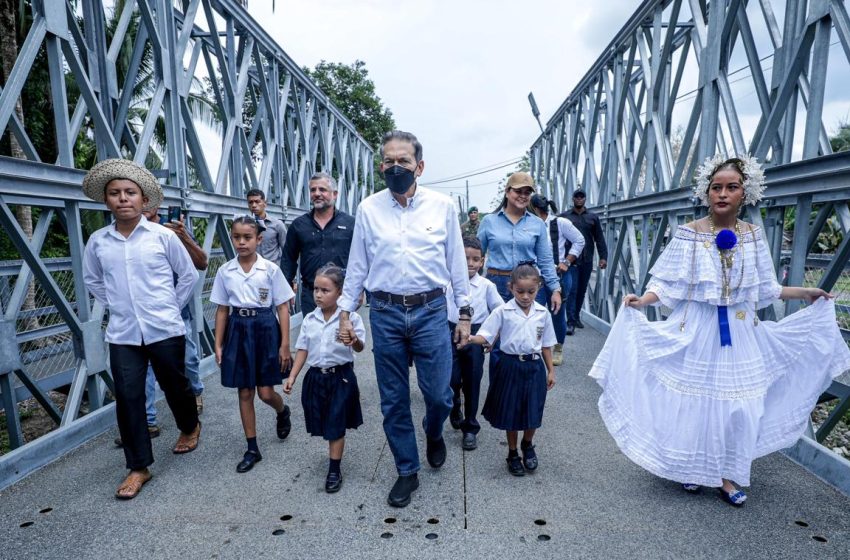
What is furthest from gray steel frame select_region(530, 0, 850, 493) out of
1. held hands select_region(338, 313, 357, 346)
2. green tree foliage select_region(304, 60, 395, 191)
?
green tree foliage select_region(304, 60, 395, 191)

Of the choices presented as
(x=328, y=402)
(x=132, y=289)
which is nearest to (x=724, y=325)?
(x=328, y=402)

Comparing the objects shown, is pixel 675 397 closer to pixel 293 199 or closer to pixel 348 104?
pixel 293 199

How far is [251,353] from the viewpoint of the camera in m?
3.31

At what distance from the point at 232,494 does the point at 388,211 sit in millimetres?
1861

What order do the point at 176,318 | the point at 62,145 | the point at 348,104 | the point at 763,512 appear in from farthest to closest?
A: 1. the point at 348,104
2. the point at 62,145
3. the point at 176,318
4. the point at 763,512

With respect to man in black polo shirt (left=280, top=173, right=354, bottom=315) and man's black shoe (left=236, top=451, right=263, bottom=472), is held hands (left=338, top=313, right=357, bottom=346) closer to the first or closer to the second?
man's black shoe (left=236, top=451, right=263, bottom=472)

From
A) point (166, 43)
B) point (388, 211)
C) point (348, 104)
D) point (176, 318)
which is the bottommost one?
point (176, 318)

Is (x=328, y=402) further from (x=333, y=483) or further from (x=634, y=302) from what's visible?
(x=634, y=302)

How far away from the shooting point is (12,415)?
3.27 meters

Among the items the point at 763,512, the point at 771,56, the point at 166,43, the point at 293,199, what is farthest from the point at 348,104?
the point at 763,512

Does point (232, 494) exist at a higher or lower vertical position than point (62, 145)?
lower

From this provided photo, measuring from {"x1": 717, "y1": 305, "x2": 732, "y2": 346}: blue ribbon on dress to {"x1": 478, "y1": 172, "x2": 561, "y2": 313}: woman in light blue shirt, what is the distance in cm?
144

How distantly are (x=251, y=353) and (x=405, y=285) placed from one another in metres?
1.21

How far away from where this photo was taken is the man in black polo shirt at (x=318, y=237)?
171 inches
